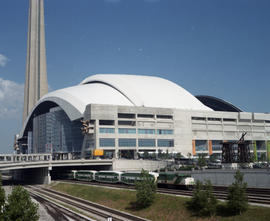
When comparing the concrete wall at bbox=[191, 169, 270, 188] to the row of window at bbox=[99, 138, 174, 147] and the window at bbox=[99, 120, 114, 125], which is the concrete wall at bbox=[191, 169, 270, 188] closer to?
the row of window at bbox=[99, 138, 174, 147]

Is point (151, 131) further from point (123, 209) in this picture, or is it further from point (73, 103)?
point (123, 209)

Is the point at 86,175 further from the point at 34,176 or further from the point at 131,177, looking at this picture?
the point at 34,176

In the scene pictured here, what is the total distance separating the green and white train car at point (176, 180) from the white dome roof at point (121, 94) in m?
73.4

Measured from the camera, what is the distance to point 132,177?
74125mm

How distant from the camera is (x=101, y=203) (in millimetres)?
64250

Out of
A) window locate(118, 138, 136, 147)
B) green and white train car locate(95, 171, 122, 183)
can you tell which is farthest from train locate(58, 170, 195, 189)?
window locate(118, 138, 136, 147)

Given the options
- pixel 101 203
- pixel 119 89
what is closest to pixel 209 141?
pixel 119 89

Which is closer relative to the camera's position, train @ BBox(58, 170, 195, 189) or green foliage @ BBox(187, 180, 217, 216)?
green foliage @ BBox(187, 180, 217, 216)

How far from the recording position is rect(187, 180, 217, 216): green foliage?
4339 cm

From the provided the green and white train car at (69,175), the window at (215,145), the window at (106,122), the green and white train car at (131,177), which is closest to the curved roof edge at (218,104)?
the window at (215,145)

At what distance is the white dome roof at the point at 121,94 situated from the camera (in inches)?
5714

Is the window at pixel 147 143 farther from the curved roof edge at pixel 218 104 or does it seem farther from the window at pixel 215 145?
the curved roof edge at pixel 218 104

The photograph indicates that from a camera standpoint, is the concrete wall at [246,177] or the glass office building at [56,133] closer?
the concrete wall at [246,177]

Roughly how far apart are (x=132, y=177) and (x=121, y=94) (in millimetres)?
83720
